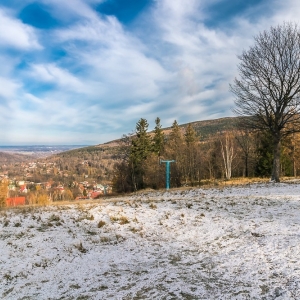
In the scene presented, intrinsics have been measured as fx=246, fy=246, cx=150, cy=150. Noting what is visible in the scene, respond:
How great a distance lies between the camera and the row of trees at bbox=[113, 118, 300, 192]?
114 ft

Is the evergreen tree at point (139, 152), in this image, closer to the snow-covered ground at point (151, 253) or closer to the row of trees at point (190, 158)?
the row of trees at point (190, 158)

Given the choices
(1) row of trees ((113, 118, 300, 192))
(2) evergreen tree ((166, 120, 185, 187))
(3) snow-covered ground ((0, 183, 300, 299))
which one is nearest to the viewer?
(3) snow-covered ground ((0, 183, 300, 299))

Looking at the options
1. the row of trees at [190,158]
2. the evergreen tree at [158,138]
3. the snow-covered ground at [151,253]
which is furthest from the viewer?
the evergreen tree at [158,138]

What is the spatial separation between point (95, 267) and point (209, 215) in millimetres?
4746

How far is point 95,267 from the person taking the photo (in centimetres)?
529

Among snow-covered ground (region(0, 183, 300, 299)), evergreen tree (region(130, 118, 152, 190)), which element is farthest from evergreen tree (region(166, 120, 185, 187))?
snow-covered ground (region(0, 183, 300, 299))

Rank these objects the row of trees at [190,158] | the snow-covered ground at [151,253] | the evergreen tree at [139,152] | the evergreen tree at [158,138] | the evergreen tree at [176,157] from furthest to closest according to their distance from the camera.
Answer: the evergreen tree at [158,138], the evergreen tree at [139,152], the row of trees at [190,158], the evergreen tree at [176,157], the snow-covered ground at [151,253]

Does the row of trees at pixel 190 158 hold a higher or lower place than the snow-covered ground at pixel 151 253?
higher

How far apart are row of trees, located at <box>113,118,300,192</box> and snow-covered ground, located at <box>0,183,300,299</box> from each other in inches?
947

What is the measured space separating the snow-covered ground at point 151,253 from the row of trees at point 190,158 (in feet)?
78.9

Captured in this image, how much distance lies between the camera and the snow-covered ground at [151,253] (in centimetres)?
417

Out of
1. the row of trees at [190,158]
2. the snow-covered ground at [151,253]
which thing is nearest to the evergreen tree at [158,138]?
the row of trees at [190,158]

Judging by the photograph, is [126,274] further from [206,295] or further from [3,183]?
[3,183]

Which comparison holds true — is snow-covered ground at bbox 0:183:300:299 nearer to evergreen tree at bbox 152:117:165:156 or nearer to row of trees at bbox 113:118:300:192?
row of trees at bbox 113:118:300:192
